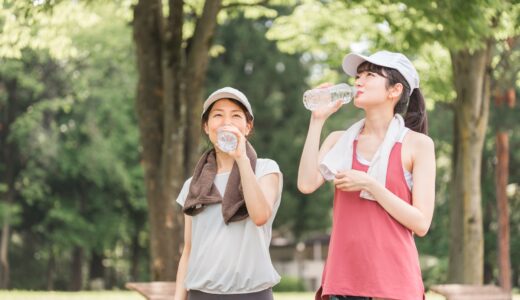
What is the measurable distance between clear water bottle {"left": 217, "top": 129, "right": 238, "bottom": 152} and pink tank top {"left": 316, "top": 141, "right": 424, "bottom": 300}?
1.61 feet

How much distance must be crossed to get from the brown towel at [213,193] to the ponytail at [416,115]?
0.68 metres

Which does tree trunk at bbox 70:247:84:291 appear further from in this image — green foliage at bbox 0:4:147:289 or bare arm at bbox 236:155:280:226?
bare arm at bbox 236:155:280:226

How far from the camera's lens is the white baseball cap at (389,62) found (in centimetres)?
390

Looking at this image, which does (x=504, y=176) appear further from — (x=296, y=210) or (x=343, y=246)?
(x=343, y=246)

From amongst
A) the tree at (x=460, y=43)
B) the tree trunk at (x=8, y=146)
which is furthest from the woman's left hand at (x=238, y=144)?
the tree trunk at (x=8, y=146)

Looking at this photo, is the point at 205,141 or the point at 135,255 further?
the point at 135,255

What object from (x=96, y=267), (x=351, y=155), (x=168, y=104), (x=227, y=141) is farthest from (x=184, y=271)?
(x=96, y=267)

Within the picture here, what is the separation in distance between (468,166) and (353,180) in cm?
A: 1302

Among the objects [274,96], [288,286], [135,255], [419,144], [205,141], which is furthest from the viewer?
[135,255]

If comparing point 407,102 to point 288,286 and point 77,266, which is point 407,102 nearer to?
point 288,286

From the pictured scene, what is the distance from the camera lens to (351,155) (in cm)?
385

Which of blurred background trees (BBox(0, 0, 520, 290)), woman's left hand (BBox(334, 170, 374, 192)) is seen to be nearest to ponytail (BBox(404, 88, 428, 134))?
woman's left hand (BBox(334, 170, 374, 192))

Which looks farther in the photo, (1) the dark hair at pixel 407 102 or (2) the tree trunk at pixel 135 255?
(2) the tree trunk at pixel 135 255

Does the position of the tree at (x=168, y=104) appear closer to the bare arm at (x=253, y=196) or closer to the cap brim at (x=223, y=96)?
the cap brim at (x=223, y=96)
